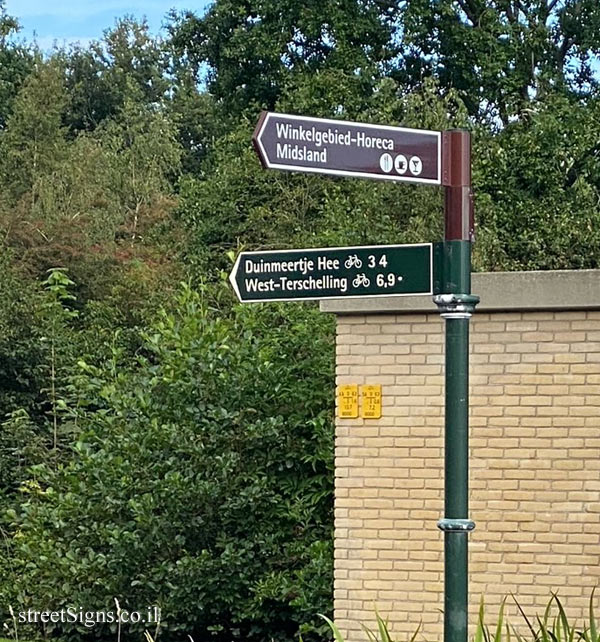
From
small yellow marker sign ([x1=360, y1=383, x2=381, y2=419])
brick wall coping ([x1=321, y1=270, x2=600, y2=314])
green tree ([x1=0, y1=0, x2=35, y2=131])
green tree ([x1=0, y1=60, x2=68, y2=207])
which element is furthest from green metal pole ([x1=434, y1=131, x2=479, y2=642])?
green tree ([x1=0, y1=0, x2=35, y2=131])

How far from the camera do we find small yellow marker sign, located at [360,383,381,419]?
8.57m

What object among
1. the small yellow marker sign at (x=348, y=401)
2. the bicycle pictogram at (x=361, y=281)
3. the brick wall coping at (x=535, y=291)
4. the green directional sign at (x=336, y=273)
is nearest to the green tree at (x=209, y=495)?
the small yellow marker sign at (x=348, y=401)

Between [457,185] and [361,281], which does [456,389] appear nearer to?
[361,281]

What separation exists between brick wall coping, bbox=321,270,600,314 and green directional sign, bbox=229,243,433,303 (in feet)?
8.29

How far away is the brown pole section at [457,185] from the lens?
16.8ft

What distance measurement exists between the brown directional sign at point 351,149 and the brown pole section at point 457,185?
0.13 feet

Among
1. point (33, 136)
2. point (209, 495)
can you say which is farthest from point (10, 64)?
point (209, 495)

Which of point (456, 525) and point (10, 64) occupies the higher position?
point (10, 64)

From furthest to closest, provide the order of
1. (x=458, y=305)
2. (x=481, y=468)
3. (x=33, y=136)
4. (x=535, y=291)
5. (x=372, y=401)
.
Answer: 1. (x=33, y=136)
2. (x=372, y=401)
3. (x=481, y=468)
4. (x=535, y=291)
5. (x=458, y=305)

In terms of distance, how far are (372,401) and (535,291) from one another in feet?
4.43

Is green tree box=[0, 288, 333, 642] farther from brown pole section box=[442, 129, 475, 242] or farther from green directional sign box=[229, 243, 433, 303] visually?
brown pole section box=[442, 129, 475, 242]

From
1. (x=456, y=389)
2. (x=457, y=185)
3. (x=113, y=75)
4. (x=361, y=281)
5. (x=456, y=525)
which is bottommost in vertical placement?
(x=456, y=525)

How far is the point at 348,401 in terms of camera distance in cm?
865

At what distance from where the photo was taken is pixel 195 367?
1056 centimetres
